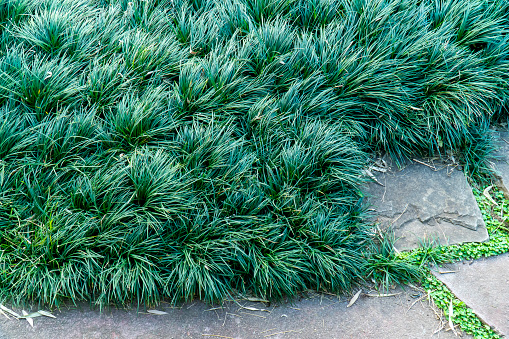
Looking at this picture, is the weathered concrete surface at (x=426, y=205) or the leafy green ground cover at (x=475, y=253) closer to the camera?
the leafy green ground cover at (x=475, y=253)

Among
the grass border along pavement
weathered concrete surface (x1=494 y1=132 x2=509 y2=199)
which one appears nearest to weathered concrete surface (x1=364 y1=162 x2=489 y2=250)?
the grass border along pavement

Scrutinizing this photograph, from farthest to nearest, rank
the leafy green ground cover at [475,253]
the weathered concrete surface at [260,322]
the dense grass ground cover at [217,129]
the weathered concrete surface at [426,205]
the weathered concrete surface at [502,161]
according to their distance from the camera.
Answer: the weathered concrete surface at [502,161] < the weathered concrete surface at [426,205] < the leafy green ground cover at [475,253] < the dense grass ground cover at [217,129] < the weathered concrete surface at [260,322]

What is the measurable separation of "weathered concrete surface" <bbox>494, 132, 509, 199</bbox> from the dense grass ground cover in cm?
16

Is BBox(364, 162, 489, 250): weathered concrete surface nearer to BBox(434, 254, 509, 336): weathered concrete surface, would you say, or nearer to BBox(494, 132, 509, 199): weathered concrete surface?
BBox(434, 254, 509, 336): weathered concrete surface

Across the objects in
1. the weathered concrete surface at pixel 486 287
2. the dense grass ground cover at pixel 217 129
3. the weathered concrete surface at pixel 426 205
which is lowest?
the weathered concrete surface at pixel 486 287

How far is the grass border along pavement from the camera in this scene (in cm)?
292

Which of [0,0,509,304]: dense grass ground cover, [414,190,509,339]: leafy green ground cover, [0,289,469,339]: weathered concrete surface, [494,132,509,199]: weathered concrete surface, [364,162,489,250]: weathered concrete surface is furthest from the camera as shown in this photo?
[494,132,509,199]: weathered concrete surface

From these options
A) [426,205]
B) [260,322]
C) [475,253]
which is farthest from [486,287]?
[260,322]

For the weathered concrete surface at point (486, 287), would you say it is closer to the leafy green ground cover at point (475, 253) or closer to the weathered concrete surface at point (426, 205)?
the leafy green ground cover at point (475, 253)

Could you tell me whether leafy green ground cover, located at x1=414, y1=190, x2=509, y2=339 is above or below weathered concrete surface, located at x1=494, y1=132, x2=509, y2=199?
below

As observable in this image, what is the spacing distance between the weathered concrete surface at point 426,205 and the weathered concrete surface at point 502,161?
31 cm

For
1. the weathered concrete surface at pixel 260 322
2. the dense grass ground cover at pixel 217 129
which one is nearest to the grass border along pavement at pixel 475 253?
the weathered concrete surface at pixel 260 322

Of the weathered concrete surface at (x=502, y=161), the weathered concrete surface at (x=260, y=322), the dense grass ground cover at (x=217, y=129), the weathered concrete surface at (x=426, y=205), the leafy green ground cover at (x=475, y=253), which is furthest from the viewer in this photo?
the weathered concrete surface at (x=502, y=161)

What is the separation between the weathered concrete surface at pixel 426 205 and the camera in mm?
3395
